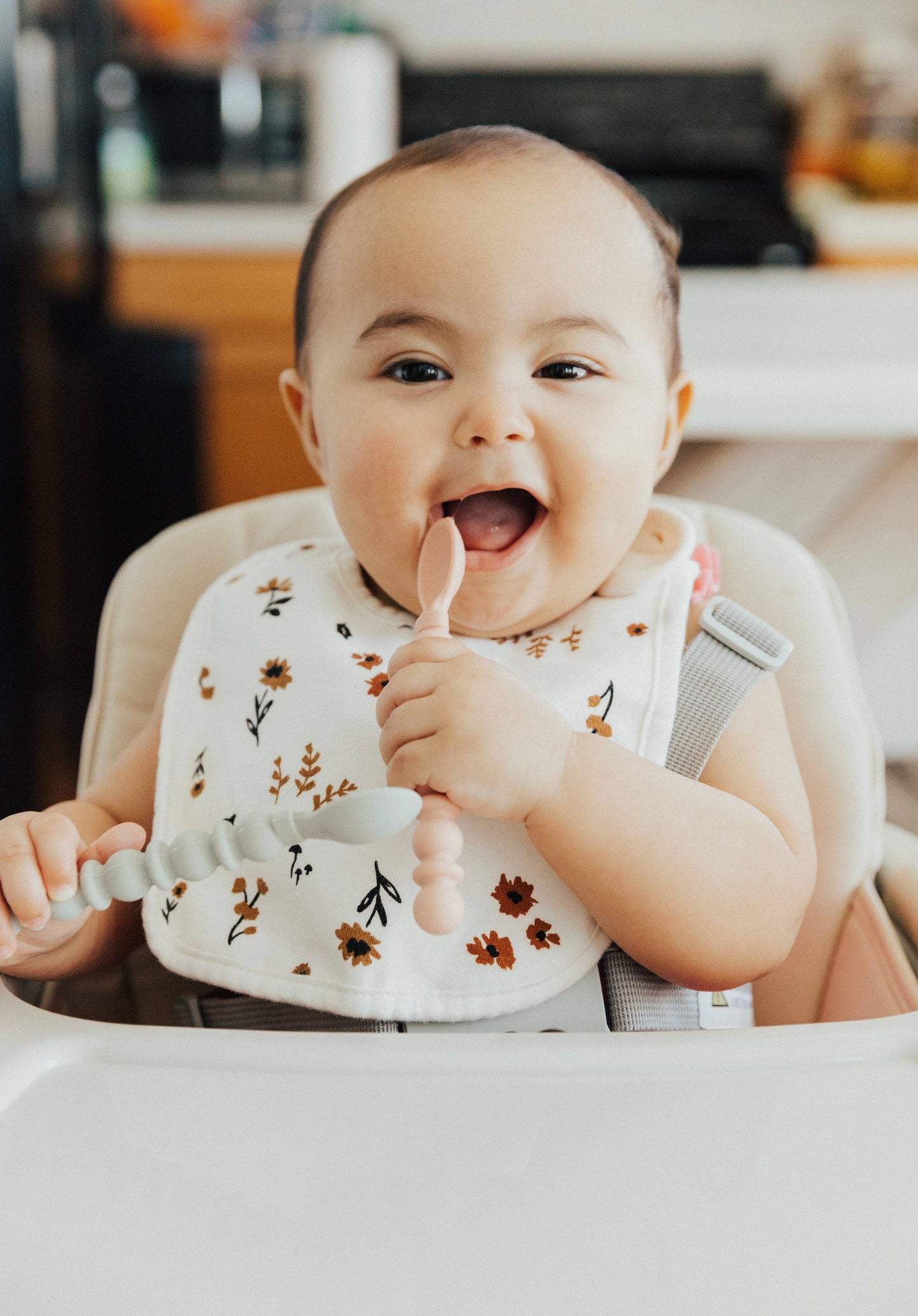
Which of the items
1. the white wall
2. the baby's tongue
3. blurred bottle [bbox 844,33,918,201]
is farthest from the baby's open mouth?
the white wall

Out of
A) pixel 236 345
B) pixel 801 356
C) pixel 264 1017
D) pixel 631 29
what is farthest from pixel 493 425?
pixel 631 29

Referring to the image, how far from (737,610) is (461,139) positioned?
352 millimetres

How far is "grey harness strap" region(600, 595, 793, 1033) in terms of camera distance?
76 centimetres

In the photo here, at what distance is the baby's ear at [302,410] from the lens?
34.4 inches

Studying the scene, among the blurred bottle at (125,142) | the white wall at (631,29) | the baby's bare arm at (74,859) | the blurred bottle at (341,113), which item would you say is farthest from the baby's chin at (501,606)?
the white wall at (631,29)

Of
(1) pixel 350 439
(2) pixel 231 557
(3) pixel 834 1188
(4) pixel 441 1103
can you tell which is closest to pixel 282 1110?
(4) pixel 441 1103

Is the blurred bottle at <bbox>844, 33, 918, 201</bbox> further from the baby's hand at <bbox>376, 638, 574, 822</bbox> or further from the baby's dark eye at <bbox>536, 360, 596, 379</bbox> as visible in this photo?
the baby's hand at <bbox>376, 638, 574, 822</bbox>

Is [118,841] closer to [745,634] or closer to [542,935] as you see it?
[542,935]

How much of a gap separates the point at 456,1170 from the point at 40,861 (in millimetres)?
253

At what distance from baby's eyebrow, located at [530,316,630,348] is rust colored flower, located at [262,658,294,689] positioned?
274 mm

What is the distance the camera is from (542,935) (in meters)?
0.74

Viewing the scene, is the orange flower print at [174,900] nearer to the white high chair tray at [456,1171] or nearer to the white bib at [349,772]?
the white bib at [349,772]

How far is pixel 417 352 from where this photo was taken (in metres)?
0.74

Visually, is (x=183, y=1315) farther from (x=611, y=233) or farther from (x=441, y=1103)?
(x=611, y=233)
